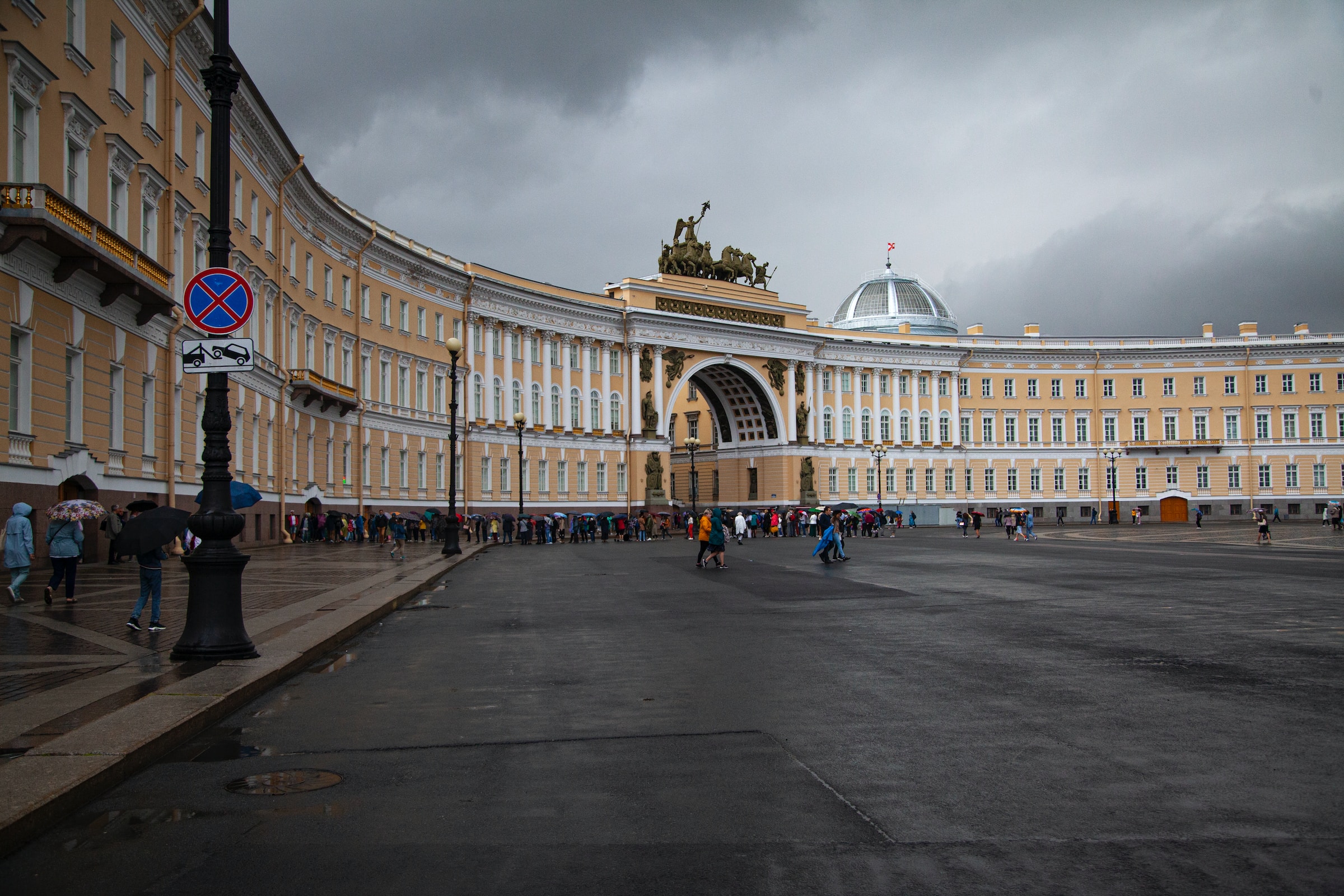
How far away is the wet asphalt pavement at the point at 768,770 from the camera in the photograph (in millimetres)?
4676

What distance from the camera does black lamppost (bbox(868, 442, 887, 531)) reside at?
3177 inches

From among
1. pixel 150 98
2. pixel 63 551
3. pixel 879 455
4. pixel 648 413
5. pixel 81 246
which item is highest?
pixel 150 98

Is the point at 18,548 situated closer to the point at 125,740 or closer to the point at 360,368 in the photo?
the point at 125,740

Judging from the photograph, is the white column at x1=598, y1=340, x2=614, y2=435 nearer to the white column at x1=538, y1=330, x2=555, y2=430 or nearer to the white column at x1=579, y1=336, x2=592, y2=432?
the white column at x1=579, y1=336, x2=592, y2=432

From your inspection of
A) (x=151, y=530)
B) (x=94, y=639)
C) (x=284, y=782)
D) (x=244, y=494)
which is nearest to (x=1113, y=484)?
(x=244, y=494)

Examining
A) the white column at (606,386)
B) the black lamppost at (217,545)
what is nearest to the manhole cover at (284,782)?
the black lamppost at (217,545)

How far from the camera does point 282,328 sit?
137ft

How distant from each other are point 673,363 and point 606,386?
573cm

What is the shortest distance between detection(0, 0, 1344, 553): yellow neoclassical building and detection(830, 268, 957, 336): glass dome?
29cm

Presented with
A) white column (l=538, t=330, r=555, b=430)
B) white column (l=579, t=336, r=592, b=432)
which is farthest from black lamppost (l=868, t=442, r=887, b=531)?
white column (l=538, t=330, r=555, b=430)

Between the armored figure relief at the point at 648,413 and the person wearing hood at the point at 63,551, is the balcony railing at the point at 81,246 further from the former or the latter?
the armored figure relief at the point at 648,413

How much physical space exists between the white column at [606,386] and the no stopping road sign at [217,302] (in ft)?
209

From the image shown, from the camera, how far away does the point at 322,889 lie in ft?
14.8

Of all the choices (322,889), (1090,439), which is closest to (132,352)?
(322,889)
